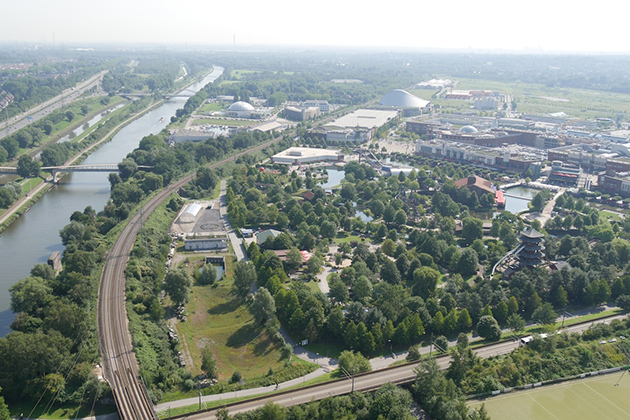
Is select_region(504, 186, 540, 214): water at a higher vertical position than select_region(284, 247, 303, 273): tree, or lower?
lower

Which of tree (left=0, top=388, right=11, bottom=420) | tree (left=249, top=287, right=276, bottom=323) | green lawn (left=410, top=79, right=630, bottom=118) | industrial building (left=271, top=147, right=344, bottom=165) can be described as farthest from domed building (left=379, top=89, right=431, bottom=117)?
tree (left=0, top=388, right=11, bottom=420)

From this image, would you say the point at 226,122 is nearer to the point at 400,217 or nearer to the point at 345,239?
the point at 400,217

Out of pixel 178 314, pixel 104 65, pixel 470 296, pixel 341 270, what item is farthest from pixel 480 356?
pixel 104 65

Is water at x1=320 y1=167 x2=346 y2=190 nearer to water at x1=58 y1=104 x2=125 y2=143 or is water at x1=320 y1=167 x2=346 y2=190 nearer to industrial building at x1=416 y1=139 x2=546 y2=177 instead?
industrial building at x1=416 y1=139 x2=546 y2=177

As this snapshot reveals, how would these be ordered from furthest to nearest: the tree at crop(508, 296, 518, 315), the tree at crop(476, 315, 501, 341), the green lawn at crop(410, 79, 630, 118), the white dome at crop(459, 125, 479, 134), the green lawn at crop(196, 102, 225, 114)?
the green lawn at crop(410, 79, 630, 118)
the green lawn at crop(196, 102, 225, 114)
the white dome at crop(459, 125, 479, 134)
the tree at crop(508, 296, 518, 315)
the tree at crop(476, 315, 501, 341)

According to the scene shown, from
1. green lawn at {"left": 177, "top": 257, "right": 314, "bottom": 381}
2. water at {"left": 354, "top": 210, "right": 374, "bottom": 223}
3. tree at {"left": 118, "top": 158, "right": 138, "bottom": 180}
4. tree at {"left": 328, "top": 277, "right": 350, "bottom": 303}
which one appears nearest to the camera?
green lawn at {"left": 177, "top": 257, "right": 314, "bottom": 381}

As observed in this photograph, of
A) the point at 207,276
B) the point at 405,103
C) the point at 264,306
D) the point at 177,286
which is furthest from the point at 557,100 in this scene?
the point at 177,286

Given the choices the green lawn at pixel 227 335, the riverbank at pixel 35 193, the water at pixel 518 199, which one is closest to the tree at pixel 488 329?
the green lawn at pixel 227 335
